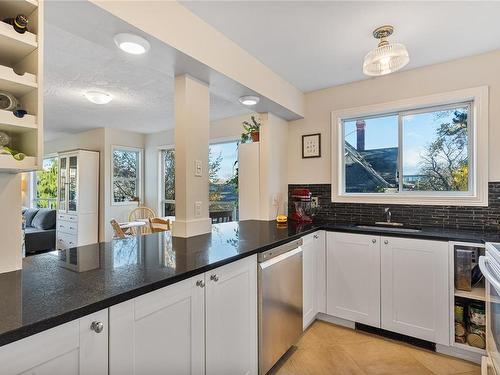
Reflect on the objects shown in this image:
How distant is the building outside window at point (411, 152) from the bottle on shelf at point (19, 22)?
272 cm

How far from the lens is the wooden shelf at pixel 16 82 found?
0.93 meters

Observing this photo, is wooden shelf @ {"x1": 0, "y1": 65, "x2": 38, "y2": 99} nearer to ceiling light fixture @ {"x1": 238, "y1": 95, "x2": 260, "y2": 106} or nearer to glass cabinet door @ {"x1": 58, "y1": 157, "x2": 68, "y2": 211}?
ceiling light fixture @ {"x1": 238, "y1": 95, "x2": 260, "y2": 106}

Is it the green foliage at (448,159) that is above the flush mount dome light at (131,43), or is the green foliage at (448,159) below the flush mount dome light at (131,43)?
below

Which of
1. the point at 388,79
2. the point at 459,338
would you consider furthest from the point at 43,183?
the point at 459,338

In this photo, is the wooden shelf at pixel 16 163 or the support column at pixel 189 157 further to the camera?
the support column at pixel 189 157

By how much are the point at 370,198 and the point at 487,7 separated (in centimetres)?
164

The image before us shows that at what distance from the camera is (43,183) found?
21.1ft

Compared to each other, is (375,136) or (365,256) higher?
(375,136)

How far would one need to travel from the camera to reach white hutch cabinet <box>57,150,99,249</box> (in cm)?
480

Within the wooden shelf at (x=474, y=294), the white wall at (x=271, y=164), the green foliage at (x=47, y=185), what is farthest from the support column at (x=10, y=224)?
the green foliage at (x=47, y=185)

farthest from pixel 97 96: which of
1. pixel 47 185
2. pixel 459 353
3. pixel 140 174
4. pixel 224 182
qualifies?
pixel 47 185

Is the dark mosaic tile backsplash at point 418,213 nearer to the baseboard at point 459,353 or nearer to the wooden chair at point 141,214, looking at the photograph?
the baseboard at point 459,353

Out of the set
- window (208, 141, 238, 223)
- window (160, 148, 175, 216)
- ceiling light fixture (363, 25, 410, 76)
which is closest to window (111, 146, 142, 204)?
window (160, 148, 175, 216)

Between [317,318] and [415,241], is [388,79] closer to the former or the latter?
[415,241]
